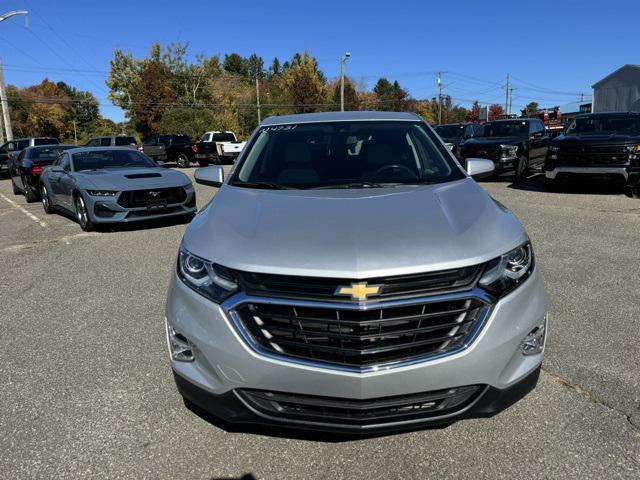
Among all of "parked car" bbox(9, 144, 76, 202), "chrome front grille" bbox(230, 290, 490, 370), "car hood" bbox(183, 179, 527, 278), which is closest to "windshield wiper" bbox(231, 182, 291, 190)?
"car hood" bbox(183, 179, 527, 278)

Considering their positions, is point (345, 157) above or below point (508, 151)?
above

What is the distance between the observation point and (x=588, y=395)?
3027 mm

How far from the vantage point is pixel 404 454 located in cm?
255

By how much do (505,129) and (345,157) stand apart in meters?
13.2

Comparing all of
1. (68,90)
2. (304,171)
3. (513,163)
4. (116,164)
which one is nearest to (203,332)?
(304,171)

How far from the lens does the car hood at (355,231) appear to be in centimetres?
224

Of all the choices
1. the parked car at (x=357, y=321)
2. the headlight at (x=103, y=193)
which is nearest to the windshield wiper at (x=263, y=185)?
the parked car at (x=357, y=321)

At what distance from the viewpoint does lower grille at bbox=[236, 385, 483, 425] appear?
7.25 feet

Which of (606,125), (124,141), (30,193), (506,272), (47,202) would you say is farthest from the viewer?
(124,141)

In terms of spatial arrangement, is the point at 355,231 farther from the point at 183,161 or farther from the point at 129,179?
the point at 183,161

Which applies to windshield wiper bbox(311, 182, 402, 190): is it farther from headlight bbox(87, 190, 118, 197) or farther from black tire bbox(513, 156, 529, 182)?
black tire bbox(513, 156, 529, 182)

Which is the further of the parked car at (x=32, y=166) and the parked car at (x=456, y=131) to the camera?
the parked car at (x=456, y=131)

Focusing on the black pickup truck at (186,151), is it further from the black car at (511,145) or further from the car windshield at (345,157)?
the car windshield at (345,157)

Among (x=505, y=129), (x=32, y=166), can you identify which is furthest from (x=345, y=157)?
(x=505, y=129)
